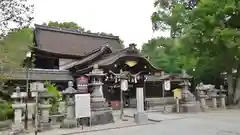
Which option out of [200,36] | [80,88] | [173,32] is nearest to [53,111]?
[80,88]

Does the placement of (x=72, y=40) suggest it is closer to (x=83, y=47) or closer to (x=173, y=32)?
(x=83, y=47)

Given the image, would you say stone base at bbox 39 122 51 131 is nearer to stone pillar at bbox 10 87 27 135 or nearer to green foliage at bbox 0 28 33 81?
stone pillar at bbox 10 87 27 135

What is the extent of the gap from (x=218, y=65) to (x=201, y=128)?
11350 mm

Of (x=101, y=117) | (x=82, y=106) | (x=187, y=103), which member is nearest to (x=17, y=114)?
(x=82, y=106)

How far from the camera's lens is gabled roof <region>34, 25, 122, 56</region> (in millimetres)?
22577

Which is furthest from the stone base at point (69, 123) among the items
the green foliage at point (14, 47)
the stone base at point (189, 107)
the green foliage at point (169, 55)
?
the green foliage at point (169, 55)

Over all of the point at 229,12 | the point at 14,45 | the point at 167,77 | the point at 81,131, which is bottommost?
the point at 81,131

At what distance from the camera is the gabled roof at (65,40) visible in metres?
22.6

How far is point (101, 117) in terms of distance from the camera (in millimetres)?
11977

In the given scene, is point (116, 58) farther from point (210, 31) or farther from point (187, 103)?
point (210, 31)

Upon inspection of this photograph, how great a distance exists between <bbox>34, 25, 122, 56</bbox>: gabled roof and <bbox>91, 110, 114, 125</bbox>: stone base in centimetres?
1087

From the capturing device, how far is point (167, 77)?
16.9 meters

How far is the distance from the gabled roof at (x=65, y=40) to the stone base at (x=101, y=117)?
10.9 metres

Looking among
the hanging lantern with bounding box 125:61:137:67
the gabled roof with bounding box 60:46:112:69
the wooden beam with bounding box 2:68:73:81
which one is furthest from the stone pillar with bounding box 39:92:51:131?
the hanging lantern with bounding box 125:61:137:67
